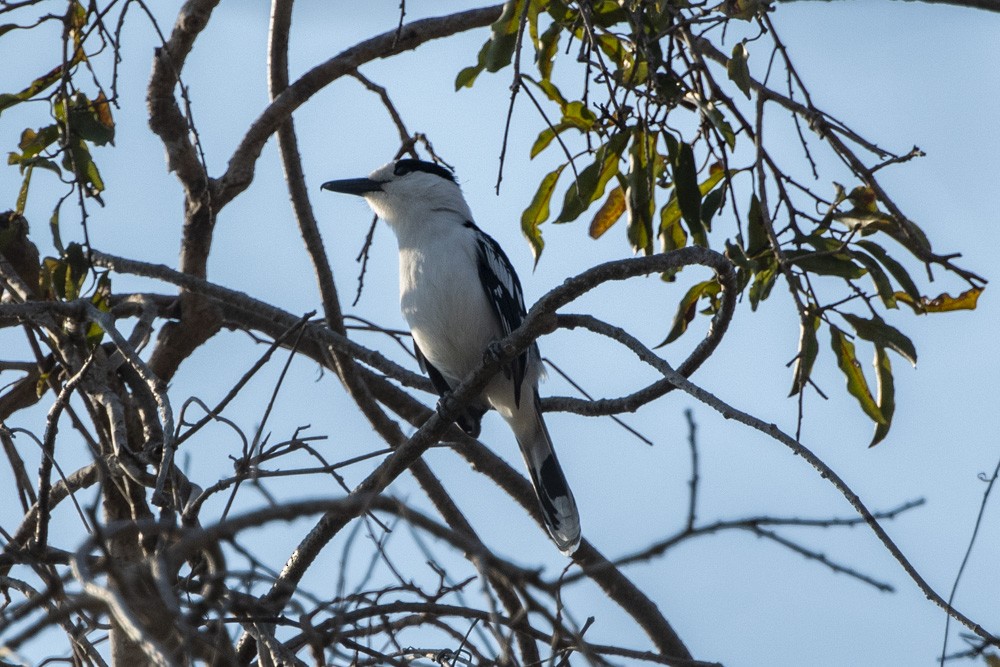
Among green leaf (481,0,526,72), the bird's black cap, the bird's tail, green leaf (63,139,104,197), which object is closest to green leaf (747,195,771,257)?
green leaf (481,0,526,72)

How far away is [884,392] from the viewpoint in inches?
139

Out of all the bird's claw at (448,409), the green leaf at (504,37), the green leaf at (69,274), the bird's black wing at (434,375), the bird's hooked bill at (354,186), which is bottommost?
the bird's claw at (448,409)

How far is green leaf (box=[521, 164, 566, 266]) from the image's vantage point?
4012 mm

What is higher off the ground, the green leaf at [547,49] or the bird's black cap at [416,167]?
the bird's black cap at [416,167]

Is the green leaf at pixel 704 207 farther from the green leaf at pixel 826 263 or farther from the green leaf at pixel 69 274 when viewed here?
the green leaf at pixel 69 274

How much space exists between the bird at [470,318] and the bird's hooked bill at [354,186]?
97 millimetres

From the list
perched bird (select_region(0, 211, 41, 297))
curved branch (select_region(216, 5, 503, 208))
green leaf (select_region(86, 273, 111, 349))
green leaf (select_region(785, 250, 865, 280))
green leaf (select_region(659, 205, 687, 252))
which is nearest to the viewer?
green leaf (select_region(785, 250, 865, 280))

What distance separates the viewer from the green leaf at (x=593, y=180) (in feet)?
12.2

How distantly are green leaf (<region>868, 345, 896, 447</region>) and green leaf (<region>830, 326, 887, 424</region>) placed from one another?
0.02 metres

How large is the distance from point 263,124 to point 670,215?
1.55m

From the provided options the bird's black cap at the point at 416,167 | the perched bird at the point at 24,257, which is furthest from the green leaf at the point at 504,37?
the bird's black cap at the point at 416,167

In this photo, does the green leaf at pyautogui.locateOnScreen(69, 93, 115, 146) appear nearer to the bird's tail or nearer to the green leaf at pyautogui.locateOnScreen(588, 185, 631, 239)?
the green leaf at pyautogui.locateOnScreen(588, 185, 631, 239)

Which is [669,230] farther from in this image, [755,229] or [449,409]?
[449,409]

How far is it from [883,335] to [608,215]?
3.65ft
